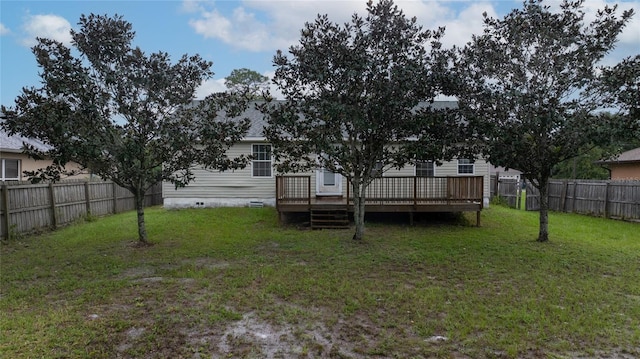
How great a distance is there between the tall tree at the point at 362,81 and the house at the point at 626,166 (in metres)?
15.0

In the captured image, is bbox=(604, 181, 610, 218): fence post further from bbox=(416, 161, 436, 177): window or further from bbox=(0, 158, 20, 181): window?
bbox=(0, 158, 20, 181): window

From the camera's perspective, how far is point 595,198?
14.8 m

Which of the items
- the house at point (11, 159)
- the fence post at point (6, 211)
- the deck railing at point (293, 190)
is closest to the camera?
the fence post at point (6, 211)

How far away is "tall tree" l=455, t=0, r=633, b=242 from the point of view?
8031mm

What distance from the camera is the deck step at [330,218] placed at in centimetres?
1130

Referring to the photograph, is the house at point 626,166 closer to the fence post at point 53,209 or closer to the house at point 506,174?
the house at point 506,174

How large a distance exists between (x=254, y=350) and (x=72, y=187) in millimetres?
10822

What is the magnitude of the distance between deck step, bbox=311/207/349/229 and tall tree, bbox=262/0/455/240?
313 cm

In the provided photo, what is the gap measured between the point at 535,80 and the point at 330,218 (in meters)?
6.16

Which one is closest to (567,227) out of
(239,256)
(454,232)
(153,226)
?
(454,232)

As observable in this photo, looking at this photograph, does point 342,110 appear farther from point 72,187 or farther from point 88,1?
point 72,187

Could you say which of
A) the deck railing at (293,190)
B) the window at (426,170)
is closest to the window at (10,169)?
the deck railing at (293,190)

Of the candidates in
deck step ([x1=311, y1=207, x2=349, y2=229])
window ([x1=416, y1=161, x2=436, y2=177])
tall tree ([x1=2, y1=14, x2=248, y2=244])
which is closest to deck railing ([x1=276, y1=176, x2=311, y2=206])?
deck step ([x1=311, y1=207, x2=349, y2=229])

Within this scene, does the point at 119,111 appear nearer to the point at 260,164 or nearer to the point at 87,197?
the point at 87,197
